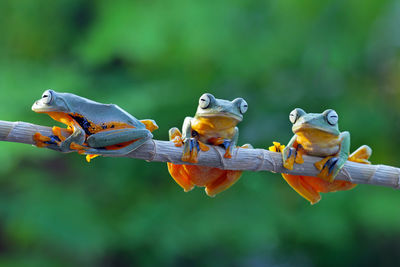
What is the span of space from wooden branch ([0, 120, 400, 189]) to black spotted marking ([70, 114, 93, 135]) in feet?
0.23

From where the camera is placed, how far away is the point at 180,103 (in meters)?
5.61

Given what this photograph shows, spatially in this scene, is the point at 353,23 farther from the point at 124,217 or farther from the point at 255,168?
the point at 255,168

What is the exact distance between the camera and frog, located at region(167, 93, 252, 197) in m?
2.30

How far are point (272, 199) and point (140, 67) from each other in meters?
2.09

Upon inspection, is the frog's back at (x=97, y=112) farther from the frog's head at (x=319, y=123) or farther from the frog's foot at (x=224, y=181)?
the frog's head at (x=319, y=123)

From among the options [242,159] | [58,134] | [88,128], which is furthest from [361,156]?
[58,134]

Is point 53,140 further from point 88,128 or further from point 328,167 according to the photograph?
point 328,167

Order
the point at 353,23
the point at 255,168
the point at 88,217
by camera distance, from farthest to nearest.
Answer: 1. the point at 353,23
2. the point at 88,217
3. the point at 255,168

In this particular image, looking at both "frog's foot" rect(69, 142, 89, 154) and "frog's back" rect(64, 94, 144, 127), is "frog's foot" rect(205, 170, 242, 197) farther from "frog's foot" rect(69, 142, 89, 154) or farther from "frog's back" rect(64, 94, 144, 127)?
"frog's foot" rect(69, 142, 89, 154)

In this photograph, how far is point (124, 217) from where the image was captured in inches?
236

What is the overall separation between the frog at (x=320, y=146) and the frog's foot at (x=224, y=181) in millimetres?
206

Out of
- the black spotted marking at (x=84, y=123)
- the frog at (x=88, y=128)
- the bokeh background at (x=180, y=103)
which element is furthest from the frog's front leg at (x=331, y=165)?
the bokeh background at (x=180, y=103)

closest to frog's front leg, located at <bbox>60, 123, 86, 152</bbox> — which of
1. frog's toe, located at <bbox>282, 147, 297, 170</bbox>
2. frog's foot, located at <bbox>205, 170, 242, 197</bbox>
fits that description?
frog's foot, located at <bbox>205, 170, 242, 197</bbox>

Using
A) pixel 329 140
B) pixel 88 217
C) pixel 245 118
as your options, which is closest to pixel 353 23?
pixel 245 118
